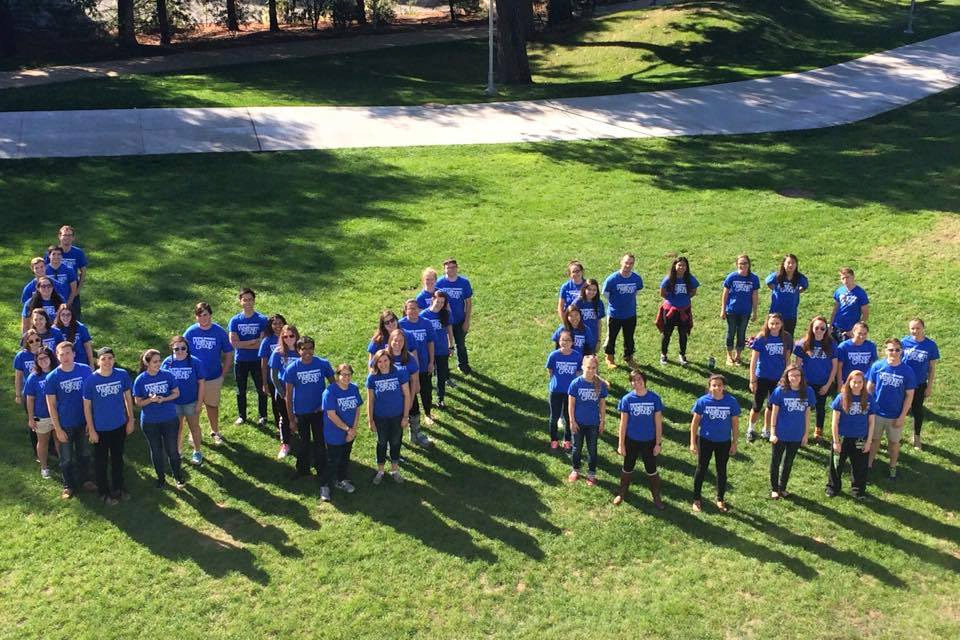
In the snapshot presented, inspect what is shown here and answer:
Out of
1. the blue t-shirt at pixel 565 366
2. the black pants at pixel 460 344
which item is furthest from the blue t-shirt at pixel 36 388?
the blue t-shirt at pixel 565 366

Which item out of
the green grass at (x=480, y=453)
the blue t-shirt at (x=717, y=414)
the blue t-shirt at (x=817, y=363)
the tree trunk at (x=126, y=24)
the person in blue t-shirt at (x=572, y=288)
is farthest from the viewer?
the tree trunk at (x=126, y=24)

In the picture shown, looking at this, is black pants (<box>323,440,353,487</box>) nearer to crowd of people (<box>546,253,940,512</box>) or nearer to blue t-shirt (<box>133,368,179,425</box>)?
blue t-shirt (<box>133,368,179,425</box>)

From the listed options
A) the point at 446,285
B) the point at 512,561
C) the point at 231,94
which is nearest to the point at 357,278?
the point at 446,285

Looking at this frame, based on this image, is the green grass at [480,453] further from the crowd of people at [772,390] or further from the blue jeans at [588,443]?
the crowd of people at [772,390]

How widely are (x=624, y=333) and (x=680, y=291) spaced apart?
0.97 meters

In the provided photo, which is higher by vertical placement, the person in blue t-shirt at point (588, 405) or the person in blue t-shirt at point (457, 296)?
the person in blue t-shirt at point (457, 296)

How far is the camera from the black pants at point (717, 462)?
9835mm

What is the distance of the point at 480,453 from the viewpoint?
11.3 meters

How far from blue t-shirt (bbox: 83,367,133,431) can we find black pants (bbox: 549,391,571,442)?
15.1 feet

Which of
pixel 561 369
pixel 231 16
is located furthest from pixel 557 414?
pixel 231 16

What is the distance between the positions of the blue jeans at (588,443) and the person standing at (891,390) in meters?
2.93

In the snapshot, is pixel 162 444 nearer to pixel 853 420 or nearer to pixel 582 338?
pixel 582 338

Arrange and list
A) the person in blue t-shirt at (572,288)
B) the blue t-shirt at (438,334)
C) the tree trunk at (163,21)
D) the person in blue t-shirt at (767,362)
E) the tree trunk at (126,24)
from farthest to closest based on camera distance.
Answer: the tree trunk at (163,21) → the tree trunk at (126,24) → the person in blue t-shirt at (572,288) → the blue t-shirt at (438,334) → the person in blue t-shirt at (767,362)

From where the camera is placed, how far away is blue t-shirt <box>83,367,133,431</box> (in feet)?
31.9
